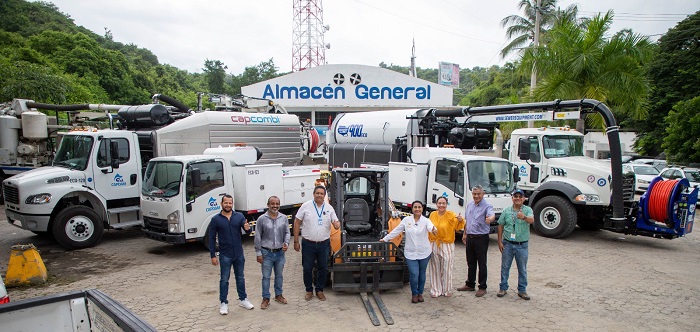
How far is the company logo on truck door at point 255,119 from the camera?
11.7 meters

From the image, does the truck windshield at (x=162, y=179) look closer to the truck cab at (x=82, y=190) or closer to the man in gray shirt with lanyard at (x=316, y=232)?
the truck cab at (x=82, y=190)

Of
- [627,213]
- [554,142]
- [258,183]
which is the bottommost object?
[627,213]

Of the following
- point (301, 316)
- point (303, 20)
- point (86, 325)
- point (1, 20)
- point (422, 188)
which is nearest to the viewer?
point (86, 325)

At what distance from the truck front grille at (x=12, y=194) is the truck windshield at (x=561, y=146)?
472 inches

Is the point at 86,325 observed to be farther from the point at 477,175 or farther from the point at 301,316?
the point at 477,175

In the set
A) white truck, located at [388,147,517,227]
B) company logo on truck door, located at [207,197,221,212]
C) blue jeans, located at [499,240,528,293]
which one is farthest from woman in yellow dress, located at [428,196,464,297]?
company logo on truck door, located at [207,197,221,212]

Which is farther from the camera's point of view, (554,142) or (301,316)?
(554,142)

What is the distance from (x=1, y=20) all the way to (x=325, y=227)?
5196cm

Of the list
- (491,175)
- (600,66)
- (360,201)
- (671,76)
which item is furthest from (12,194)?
(671,76)

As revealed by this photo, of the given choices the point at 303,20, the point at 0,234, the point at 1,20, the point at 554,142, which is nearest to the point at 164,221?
the point at 0,234

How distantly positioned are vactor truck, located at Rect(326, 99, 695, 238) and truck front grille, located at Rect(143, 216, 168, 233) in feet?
17.4

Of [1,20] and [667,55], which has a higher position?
[1,20]

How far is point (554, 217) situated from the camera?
1067 cm

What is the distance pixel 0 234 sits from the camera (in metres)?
10.9
